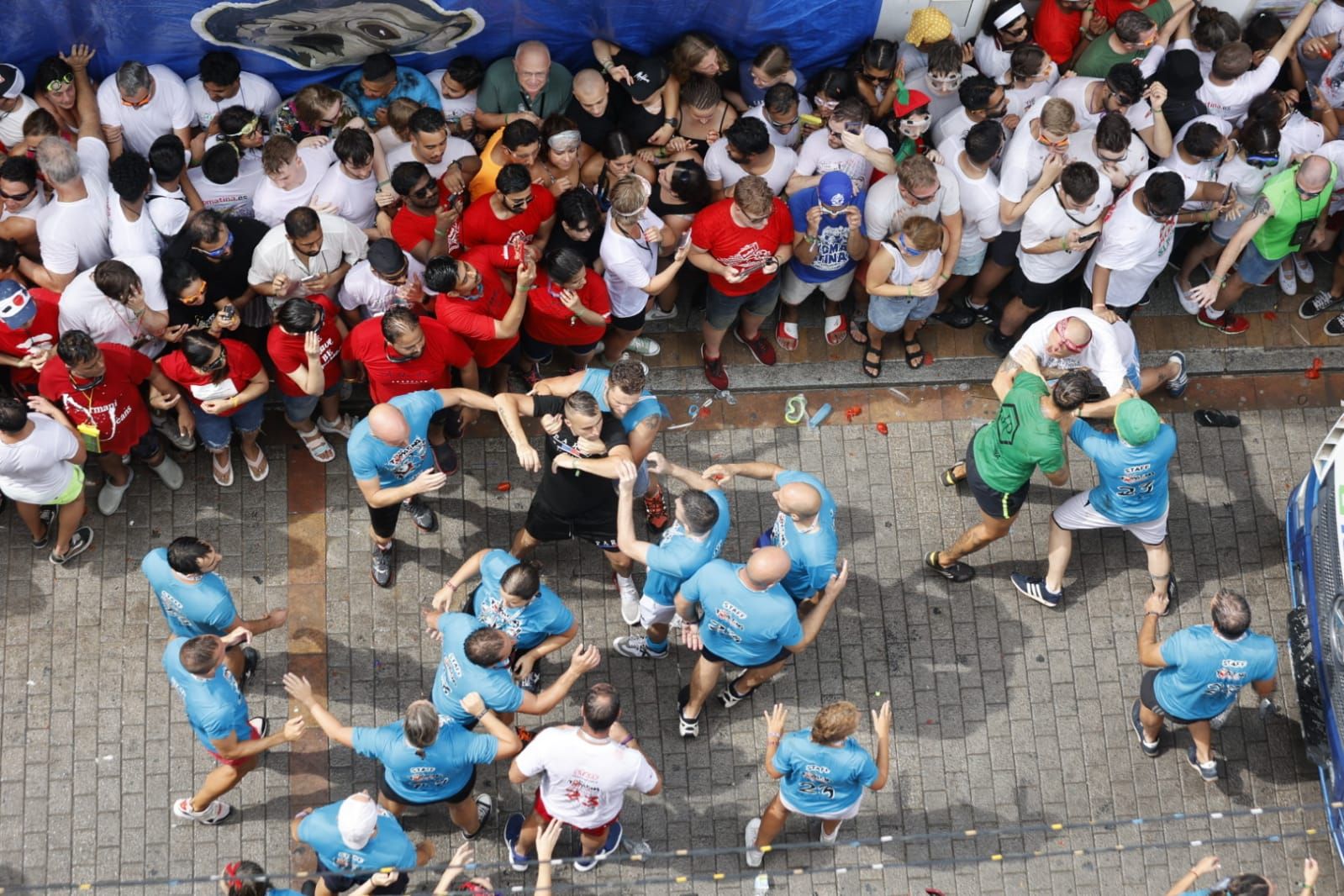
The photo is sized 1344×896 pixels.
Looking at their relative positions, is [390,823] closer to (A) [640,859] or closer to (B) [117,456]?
(A) [640,859]

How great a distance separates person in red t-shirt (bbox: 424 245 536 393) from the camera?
8.55 m

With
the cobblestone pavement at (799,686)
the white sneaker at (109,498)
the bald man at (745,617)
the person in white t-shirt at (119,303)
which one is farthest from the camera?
the white sneaker at (109,498)

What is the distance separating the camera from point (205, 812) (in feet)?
28.1

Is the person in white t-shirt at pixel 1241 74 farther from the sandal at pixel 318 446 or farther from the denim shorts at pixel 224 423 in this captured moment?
the denim shorts at pixel 224 423

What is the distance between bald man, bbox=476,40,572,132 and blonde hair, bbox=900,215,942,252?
8.26ft

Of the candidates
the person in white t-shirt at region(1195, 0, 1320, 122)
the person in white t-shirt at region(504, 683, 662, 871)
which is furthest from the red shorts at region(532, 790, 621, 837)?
the person in white t-shirt at region(1195, 0, 1320, 122)

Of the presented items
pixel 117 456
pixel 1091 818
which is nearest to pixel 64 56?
pixel 117 456

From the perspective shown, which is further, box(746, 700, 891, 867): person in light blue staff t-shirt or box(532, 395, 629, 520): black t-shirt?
box(532, 395, 629, 520): black t-shirt

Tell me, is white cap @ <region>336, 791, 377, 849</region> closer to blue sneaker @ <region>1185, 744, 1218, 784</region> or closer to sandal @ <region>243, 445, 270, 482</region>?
sandal @ <region>243, 445, 270, 482</region>

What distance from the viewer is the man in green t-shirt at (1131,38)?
9.60 m

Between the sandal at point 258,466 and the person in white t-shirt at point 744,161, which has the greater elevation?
the person in white t-shirt at point 744,161

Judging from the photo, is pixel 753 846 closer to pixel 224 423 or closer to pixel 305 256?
pixel 224 423

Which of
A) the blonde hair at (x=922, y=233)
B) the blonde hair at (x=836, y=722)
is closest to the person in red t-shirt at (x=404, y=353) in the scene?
the blonde hair at (x=922, y=233)

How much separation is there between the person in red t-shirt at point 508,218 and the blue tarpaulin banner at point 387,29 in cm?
124
